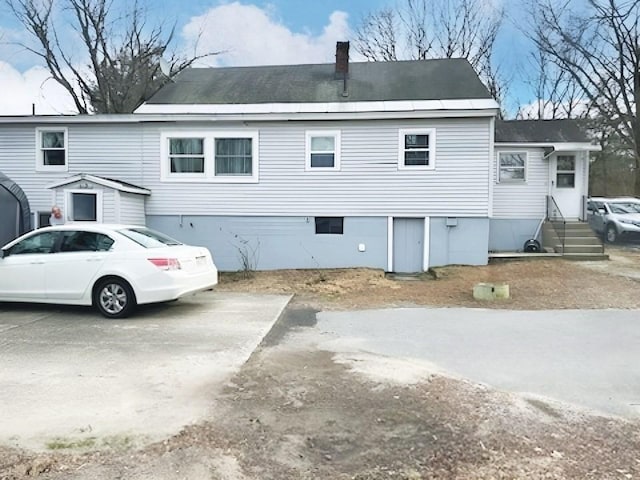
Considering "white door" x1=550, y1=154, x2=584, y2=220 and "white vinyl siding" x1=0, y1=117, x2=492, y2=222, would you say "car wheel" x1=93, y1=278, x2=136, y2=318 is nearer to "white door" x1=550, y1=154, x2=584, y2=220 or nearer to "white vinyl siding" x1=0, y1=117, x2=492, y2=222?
"white vinyl siding" x1=0, y1=117, x2=492, y2=222

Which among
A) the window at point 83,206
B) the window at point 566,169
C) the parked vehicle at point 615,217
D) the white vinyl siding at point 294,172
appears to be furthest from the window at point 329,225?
the parked vehicle at point 615,217

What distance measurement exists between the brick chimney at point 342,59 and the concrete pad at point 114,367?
34.0 feet

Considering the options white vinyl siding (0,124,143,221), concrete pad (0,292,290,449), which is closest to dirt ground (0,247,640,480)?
concrete pad (0,292,290,449)

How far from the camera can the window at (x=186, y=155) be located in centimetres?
1466

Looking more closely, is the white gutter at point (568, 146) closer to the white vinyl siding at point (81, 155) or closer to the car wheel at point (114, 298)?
the white vinyl siding at point (81, 155)

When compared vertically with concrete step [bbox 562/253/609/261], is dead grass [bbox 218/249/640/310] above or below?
below

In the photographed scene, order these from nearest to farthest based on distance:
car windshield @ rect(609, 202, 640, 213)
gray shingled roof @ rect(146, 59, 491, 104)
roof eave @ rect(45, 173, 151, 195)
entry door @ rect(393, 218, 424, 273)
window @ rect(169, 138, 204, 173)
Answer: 1. roof eave @ rect(45, 173, 151, 195)
2. entry door @ rect(393, 218, 424, 273)
3. window @ rect(169, 138, 204, 173)
4. gray shingled roof @ rect(146, 59, 491, 104)
5. car windshield @ rect(609, 202, 640, 213)

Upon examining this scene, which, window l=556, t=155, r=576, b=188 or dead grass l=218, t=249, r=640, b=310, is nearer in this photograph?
dead grass l=218, t=249, r=640, b=310

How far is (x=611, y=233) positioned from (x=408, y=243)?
10816 mm

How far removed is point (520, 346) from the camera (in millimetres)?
6559

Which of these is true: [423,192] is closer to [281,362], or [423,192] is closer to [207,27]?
[281,362]

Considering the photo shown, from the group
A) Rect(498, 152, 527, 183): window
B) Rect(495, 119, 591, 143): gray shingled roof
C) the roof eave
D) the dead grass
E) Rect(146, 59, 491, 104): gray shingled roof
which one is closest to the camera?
the dead grass

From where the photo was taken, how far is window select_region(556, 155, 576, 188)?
55.8ft

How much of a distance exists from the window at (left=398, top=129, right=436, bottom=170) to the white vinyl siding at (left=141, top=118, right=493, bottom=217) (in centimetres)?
14
